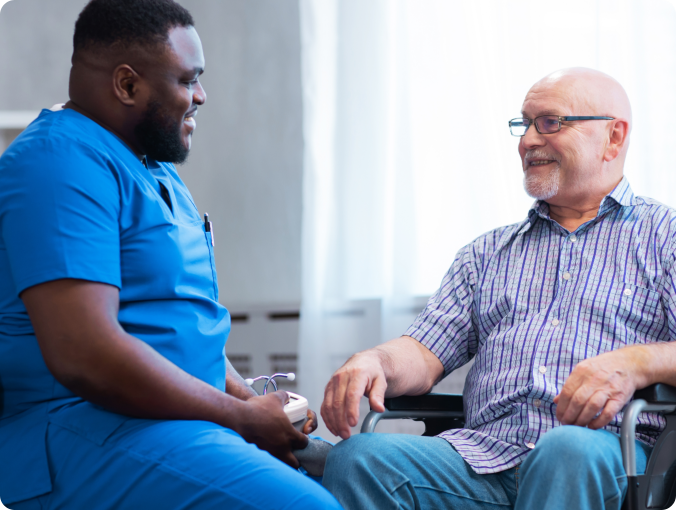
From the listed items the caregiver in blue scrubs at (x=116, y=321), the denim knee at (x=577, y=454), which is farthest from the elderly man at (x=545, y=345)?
the caregiver in blue scrubs at (x=116, y=321)

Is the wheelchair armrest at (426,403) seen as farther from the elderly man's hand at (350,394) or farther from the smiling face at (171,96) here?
the smiling face at (171,96)

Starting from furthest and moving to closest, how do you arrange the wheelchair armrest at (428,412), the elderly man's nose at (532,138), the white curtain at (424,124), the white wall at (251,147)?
the white wall at (251,147) → the white curtain at (424,124) → the elderly man's nose at (532,138) → the wheelchair armrest at (428,412)

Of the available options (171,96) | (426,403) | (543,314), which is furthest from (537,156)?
(171,96)

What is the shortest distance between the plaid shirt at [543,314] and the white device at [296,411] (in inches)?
13.3

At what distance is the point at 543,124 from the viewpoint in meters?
1.63

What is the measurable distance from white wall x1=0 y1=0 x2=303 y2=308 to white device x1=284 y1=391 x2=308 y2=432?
149cm

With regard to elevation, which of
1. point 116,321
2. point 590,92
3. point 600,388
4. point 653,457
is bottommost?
point 653,457

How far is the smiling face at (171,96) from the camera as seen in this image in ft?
3.62

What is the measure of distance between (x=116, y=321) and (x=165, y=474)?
22 cm

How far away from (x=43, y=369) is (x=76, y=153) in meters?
0.32

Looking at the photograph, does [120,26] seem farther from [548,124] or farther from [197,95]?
[548,124]

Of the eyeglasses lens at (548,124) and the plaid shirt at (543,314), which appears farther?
the eyeglasses lens at (548,124)

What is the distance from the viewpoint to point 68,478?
94 cm

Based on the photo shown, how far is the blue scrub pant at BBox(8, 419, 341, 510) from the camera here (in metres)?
0.91
